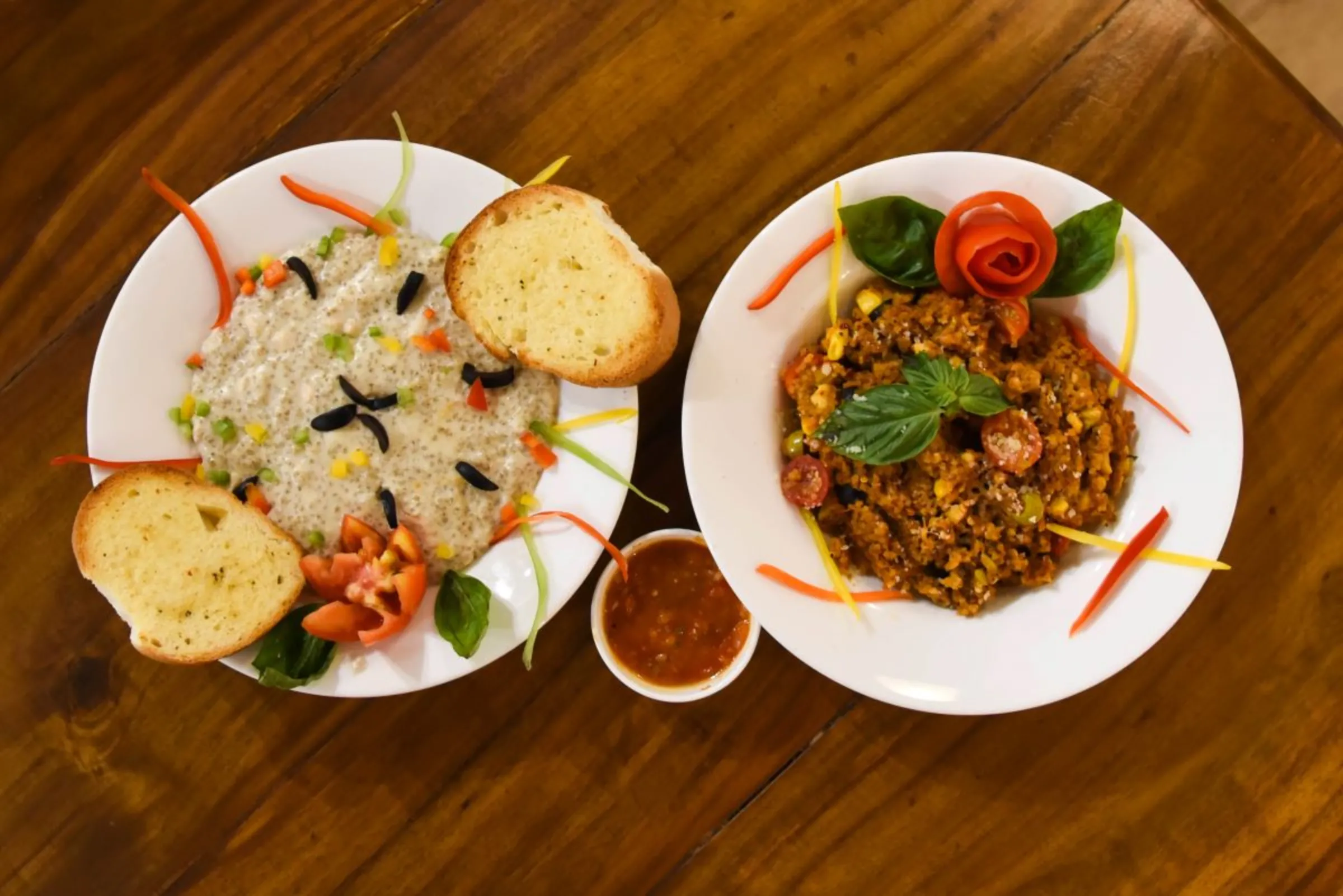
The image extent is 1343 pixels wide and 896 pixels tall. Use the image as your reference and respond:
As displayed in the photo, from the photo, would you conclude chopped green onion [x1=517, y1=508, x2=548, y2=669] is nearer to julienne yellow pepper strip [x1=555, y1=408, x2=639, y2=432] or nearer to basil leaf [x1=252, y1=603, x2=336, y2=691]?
julienne yellow pepper strip [x1=555, y1=408, x2=639, y2=432]

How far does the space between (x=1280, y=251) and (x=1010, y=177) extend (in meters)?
0.87

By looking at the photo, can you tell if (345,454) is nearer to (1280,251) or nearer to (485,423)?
(485,423)

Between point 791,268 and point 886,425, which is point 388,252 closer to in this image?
point 791,268

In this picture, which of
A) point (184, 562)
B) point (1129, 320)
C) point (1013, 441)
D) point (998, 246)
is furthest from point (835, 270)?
point (184, 562)

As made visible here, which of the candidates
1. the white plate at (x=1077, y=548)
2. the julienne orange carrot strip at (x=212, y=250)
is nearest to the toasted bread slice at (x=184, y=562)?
the julienne orange carrot strip at (x=212, y=250)

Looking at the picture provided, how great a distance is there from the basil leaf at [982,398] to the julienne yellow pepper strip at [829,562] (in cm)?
41

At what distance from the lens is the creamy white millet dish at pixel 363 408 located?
211 centimetres

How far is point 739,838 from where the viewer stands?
235 cm

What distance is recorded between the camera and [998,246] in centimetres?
188

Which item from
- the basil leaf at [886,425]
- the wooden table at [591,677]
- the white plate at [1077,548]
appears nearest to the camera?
the basil leaf at [886,425]

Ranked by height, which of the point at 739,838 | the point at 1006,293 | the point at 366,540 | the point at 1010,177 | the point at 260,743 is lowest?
the point at 739,838

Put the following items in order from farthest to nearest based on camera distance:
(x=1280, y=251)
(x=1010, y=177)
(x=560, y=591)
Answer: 1. (x=1280, y=251)
2. (x=560, y=591)
3. (x=1010, y=177)

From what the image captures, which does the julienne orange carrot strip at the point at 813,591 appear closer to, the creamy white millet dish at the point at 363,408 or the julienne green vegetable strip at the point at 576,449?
the julienne green vegetable strip at the point at 576,449

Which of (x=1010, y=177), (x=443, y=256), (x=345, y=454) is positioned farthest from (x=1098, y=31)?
(x=345, y=454)
